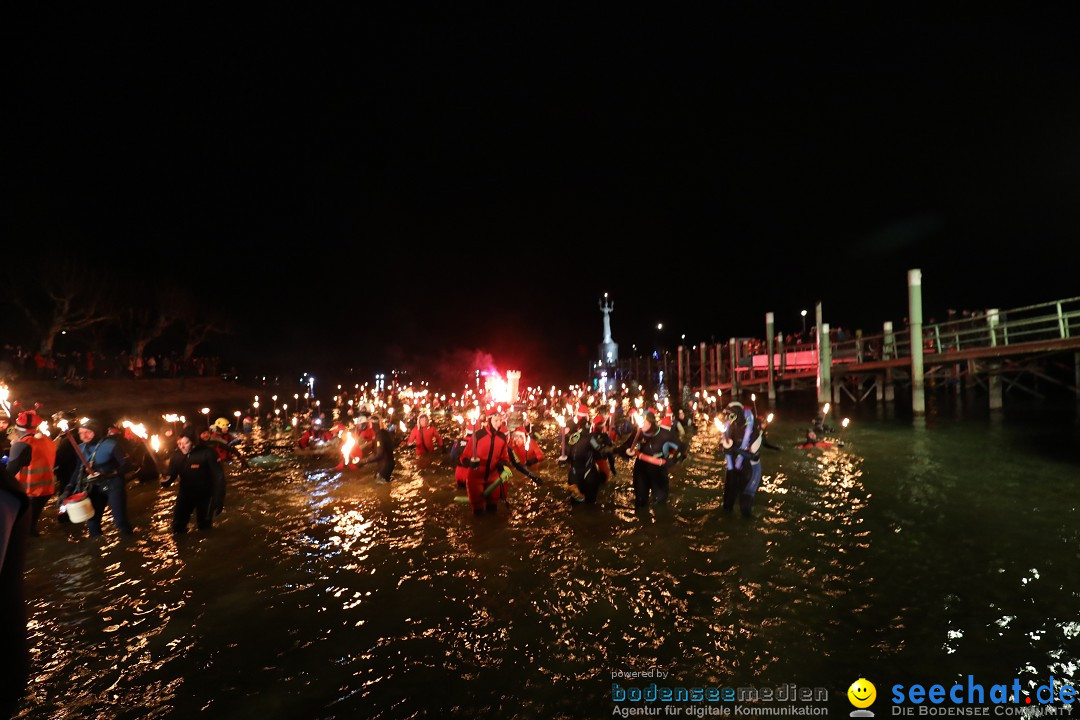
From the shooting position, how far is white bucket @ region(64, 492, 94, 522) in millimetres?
8070

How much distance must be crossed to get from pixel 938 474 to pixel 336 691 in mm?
12716

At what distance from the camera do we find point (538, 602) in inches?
239

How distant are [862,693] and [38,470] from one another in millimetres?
10402

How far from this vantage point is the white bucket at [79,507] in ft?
26.5

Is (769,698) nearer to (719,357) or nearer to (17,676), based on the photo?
(17,676)

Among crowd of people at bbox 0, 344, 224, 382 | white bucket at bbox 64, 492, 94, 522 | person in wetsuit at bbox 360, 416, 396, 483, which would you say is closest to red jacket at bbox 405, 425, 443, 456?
person in wetsuit at bbox 360, 416, 396, 483

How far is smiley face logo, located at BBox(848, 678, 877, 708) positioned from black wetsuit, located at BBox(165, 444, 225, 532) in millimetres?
8473

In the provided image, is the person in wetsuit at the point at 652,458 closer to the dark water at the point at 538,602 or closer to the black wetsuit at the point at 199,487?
the dark water at the point at 538,602

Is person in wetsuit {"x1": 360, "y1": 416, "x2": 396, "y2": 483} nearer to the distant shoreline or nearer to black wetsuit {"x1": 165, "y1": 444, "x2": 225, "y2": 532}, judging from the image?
black wetsuit {"x1": 165, "y1": 444, "x2": 225, "y2": 532}

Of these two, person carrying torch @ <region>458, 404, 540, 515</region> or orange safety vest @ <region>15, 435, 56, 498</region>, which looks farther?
person carrying torch @ <region>458, 404, 540, 515</region>

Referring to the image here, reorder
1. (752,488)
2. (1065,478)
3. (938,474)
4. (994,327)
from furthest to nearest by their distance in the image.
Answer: (994,327) < (938,474) < (1065,478) < (752,488)

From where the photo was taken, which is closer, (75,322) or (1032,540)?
(1032,540)

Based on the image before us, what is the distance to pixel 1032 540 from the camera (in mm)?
7605

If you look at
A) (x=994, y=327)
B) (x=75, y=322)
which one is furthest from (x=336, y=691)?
(x=75, y=322)
